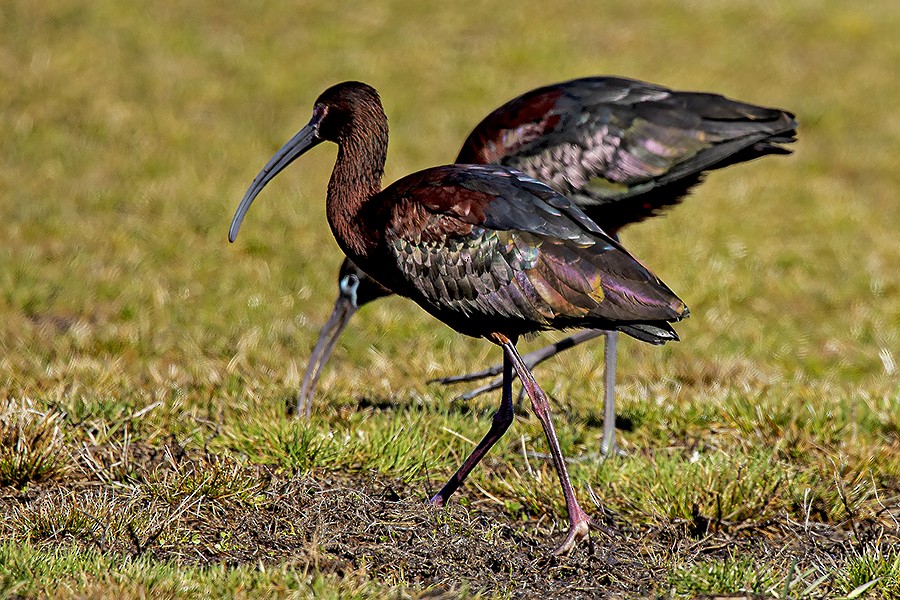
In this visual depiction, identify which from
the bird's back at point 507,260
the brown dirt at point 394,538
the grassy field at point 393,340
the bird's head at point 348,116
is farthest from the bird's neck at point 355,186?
the brown dirt at point 394,538

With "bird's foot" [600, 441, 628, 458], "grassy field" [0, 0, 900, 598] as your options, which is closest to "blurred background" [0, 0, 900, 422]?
"grassy field" [0, 0, 900, 598]

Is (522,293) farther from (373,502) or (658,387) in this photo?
(658,387)

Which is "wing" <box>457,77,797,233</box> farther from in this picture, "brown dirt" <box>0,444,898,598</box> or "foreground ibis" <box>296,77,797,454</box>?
"brown dirt" <box>0,444,898,598</box>

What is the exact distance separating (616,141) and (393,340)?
207 centimetres

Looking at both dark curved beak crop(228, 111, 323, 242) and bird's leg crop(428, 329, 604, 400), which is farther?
bird's leg crop(428, 329, 604, 400)

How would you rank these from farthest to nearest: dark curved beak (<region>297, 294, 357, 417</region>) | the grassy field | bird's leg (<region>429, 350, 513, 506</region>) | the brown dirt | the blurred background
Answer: the blurred background → dark curved beak (<region>297, 294, 357, 417</region>) → bird's leg (<region>429, 350, 513, 506</region>) → the grassy field → the brown dirt

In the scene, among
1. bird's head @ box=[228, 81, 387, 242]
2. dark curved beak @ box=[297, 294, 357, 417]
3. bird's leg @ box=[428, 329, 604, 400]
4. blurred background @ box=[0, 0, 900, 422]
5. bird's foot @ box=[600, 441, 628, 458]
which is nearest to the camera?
bird's head @ box=[228, 81, 387, 242]

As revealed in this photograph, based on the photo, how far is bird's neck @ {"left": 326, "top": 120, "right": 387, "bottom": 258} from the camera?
425 cm

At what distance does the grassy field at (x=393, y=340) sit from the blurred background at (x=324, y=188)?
37 millimetres

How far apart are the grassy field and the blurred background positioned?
37mm

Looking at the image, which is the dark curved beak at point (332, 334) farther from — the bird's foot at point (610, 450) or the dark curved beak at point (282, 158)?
the bird's foot at point (610, 450)

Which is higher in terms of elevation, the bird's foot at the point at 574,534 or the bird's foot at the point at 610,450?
the bird's foot at the point at 574,534

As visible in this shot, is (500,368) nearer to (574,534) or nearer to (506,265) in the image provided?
(506,265)

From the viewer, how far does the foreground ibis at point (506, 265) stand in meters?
3.89
